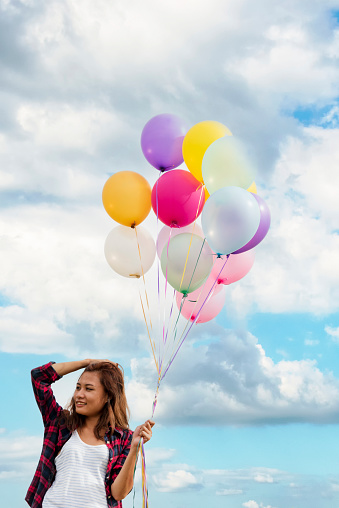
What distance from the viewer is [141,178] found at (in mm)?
5219

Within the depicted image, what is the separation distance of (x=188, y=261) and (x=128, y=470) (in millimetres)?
2064

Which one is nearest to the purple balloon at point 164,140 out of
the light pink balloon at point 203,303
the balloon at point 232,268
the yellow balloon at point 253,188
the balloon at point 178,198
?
the balloon at point 178,198

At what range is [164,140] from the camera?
509cm

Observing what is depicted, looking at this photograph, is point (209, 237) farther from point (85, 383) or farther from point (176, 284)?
point (85, 383)

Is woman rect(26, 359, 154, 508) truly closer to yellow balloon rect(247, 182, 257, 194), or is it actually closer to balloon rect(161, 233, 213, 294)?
balloon rect(161, 233, 213, 294)

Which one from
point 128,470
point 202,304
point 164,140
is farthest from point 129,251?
point 128,470

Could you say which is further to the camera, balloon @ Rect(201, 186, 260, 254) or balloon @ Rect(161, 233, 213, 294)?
balloon @ Rect(161, 233, 213, 294)

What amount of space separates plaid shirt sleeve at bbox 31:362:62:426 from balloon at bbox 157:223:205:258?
2098mm

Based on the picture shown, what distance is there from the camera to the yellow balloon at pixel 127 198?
16.6 ft

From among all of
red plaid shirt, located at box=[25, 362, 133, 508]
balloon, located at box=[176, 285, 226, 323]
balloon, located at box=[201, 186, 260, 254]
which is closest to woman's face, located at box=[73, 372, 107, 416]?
red plaid shirt, located at box=[25, 362, 133, 508]

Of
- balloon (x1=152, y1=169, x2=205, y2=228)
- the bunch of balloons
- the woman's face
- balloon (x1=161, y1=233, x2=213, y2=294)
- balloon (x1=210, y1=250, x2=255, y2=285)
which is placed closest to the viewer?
the woman's face

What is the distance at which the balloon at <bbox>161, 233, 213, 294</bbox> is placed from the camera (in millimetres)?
4676

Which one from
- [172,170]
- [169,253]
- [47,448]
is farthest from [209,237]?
[47,448]

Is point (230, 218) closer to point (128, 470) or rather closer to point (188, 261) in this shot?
point (188, 261)
